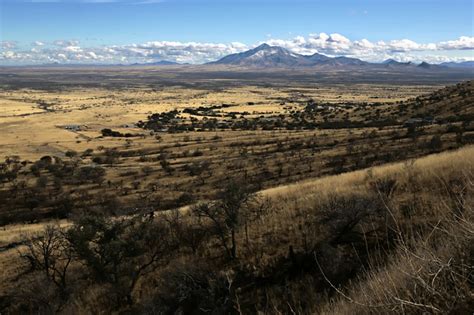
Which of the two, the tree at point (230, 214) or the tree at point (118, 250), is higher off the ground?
the tree at point (230, 214)

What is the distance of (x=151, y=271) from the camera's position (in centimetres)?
1375

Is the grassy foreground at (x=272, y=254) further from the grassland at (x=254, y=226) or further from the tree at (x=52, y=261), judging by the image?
the tree at (x=52, y=261)

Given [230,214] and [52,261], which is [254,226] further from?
[52,261]

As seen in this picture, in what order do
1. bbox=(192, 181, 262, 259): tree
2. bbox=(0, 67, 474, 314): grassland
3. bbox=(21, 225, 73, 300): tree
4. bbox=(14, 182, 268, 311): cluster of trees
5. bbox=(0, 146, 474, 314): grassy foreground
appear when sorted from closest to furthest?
bbox=(0, 67, 474, 314): grassland, bbox=(0, 146, 474, 314): grassy foreground, bbox=(14, 182, 268, 311): cluster of trees, bbox=(192, 181, 262, 259): tree, bbox=(21, 225, 73, 300): tree

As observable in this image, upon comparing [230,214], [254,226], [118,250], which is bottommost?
[118,250]

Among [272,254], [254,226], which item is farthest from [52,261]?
[272,254]

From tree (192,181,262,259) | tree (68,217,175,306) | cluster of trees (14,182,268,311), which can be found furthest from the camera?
tree (192,181,262,259)

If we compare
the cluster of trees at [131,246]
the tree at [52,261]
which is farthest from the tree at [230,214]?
the tree at [52,261]

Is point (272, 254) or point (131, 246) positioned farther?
point (131, 246)

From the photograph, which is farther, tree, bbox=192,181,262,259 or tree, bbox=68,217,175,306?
tree, bbox=192,181,262,259

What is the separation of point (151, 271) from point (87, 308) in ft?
7.62

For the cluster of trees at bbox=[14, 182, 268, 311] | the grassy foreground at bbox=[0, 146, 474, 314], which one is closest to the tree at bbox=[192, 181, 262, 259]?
the cluster of trees at bbox=[14, 182, 268, 311]

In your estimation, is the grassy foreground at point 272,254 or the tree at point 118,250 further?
the tree at point 118,250

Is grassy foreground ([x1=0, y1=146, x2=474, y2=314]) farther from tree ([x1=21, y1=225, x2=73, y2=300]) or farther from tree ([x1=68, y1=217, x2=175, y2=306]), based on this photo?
tree ([x1=21, y1=225, x2=73, y2=300])
